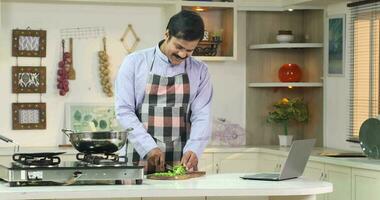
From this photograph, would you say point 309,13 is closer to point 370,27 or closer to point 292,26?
point 292,26

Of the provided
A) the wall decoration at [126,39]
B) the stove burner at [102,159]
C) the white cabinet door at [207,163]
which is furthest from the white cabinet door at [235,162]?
the stove burner at [102,159]

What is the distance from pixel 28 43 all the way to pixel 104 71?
600mm

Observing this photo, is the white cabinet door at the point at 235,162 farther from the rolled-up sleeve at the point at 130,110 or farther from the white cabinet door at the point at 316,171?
the rolled-up sleeve at the point at 130,110

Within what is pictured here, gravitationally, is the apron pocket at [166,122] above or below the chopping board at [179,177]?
above

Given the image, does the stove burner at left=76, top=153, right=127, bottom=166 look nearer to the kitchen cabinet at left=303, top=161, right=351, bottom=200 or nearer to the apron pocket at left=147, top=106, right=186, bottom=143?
the apron pocket at left=147, top=106, right=186, bottom=143

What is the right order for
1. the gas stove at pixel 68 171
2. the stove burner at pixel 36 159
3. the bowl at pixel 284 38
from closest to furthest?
the gas stove at pixel 68 171, the stove burner at pixel 36 159, the bowl at pixel 284 38

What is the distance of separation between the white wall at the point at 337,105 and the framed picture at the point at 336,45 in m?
0.04

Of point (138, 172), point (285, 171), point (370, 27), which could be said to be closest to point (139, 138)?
point (138, 172)

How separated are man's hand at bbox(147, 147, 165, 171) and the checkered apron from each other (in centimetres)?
10

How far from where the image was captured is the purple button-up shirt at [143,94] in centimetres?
354

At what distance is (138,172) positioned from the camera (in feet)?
10.2

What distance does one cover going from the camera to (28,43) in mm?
5789

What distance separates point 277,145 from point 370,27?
1.33 m

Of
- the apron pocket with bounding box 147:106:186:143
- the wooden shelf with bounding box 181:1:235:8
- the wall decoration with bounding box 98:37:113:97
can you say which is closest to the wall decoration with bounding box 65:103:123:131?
the wall decoration with bounding box 98:37:113:97
